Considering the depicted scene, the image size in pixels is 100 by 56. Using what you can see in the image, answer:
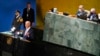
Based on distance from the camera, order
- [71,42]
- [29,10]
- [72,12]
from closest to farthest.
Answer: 1. [71,42]
2. [29,10]
3. [72,12]

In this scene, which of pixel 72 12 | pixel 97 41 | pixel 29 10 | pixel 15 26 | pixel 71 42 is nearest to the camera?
pixel 97 41

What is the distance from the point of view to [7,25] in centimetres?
1405

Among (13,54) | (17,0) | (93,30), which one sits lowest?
(13,54)

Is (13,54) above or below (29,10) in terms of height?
below

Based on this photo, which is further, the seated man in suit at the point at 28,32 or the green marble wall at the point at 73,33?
the seated man in suit at the point at 28,32

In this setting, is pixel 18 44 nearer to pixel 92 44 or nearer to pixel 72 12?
pixel 92 44

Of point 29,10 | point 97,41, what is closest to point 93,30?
point 97,41

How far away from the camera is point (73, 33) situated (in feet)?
33.4

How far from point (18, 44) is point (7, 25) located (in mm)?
3732

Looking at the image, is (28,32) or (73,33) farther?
(73,33)

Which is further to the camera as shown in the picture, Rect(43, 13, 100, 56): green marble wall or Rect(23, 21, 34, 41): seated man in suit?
Rect(23, 21, 34, 41): seated man in suit

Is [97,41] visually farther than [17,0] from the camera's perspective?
No

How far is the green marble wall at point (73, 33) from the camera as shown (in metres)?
9.62

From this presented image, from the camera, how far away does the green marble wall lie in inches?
379
